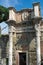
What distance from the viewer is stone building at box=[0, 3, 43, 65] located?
14635 millimetres

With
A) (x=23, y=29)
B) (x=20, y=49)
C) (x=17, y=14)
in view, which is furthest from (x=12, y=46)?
(x=17, y=14)

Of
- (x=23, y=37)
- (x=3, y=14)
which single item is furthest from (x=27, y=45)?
(x=3, y=14)

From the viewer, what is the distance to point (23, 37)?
15.6 metres

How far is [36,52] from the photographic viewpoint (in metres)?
14.2

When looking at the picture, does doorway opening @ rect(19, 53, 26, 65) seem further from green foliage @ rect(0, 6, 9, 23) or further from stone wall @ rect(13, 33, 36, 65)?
green foliage @ rect(0, 6, 9, 23)

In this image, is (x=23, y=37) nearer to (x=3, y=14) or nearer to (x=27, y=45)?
(x=27, y=45)

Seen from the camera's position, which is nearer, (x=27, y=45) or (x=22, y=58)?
(x=27, y=45)

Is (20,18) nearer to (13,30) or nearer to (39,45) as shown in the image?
(13,30)

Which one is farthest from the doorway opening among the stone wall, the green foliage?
the green foliage

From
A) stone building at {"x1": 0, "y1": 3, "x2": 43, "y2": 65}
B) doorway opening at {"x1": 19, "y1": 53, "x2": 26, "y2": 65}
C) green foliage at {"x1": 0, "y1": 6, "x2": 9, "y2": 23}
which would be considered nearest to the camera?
stone building at {"x1": 0, "y1": 3, "x2": 43, "y2": 65}

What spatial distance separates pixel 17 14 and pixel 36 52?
3.91 meters

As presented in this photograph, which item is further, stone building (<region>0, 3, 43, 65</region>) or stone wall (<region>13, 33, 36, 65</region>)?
stone wall (<region>13, 33, 36, 65</region>)

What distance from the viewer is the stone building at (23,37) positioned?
1464cm

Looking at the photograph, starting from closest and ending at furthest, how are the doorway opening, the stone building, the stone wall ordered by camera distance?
the stone building → the stone wall → the doorway opening
